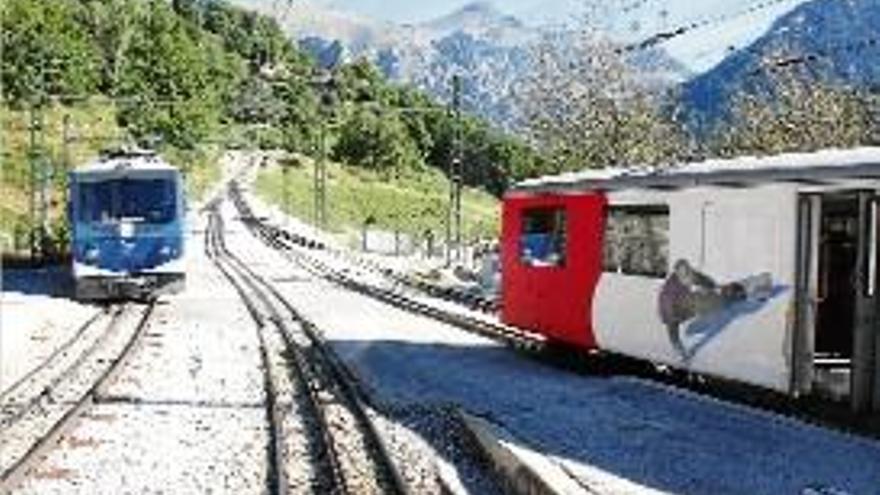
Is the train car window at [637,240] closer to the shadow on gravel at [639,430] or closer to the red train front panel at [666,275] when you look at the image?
the red train front panel at [666,275]

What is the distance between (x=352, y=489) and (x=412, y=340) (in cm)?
1503

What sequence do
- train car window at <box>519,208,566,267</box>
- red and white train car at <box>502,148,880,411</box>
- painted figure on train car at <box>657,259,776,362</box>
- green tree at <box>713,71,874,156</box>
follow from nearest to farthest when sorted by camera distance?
1. red and white train car at <box>502,148,880,411</box>
2. painted figure on train car at <box>657,259,776,362</box>
3. train car window at <box>519,208,566,267</box>
4. green tree at <box>713,71,874,156</box>

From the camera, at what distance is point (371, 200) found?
473 ft

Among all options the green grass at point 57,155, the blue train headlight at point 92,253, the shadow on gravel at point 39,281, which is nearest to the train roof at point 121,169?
the blue train headlight at point 92,253

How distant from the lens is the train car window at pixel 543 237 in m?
24.0

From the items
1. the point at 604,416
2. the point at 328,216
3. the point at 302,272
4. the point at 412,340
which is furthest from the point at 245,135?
the point at 604,416

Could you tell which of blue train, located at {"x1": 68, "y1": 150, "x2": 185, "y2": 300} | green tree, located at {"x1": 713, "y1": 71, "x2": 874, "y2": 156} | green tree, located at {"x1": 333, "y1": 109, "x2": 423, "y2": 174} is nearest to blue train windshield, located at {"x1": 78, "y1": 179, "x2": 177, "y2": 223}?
blue train, located at {"x1": 68, "y1": 150, "x2": 185, "y2": 300}

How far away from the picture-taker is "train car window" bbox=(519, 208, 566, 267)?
23984mm

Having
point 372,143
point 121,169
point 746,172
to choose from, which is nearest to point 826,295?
point 746,172

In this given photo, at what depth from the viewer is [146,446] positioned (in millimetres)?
17328

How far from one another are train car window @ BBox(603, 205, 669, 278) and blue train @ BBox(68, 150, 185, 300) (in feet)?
52.6

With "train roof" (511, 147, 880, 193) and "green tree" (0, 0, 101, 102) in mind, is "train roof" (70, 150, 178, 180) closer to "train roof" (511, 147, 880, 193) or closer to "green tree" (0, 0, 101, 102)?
"train roof" (511, 147, 880, 193)

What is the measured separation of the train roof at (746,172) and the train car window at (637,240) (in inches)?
13.9

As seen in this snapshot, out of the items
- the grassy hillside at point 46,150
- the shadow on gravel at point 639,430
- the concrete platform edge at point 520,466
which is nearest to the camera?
the concrete platform edge at point 520,466
